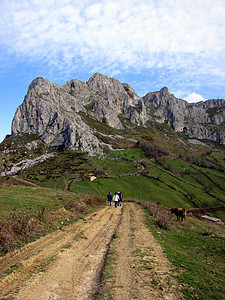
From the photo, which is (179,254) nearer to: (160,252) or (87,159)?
(160,252)

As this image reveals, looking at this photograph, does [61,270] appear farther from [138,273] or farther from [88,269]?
[138,273]

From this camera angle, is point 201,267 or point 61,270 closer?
point 61,270

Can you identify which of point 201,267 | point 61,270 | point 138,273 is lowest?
point 61,270

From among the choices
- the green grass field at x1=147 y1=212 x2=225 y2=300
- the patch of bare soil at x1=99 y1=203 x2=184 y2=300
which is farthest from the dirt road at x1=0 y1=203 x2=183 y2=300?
the green grass field at x1=147 y1=212 x2=225 y2=300

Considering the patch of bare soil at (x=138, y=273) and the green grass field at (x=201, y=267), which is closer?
the patch of bare soil at (x=138, y=273)

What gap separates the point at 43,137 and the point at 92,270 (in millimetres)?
204571

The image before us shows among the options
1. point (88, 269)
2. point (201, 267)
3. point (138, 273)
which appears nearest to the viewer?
point (138, 273)

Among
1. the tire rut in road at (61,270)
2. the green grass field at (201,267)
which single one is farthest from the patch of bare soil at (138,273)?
the tire rut in road at (61,270)

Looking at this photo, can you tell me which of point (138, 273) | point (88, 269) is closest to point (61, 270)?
point (88, 269)

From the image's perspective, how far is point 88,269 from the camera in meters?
7.95

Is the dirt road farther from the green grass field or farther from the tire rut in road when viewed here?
the green grass field

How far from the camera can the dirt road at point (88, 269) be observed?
6047 millimetres

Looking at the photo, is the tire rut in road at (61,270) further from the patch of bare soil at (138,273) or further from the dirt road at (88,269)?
the patch of bare soil at (138,273)

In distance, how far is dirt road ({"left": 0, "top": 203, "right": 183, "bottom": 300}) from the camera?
19.8 ft
